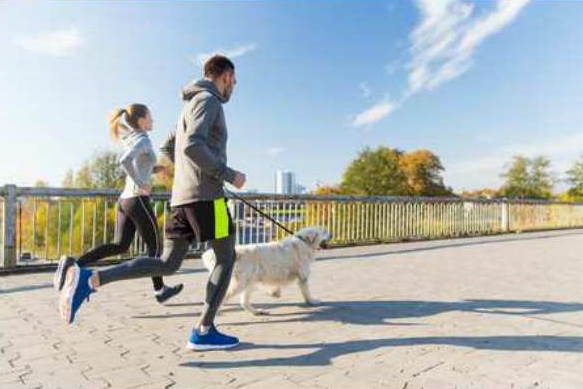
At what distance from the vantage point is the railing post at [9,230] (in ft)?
21.9

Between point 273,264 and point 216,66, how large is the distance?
1.90 metres

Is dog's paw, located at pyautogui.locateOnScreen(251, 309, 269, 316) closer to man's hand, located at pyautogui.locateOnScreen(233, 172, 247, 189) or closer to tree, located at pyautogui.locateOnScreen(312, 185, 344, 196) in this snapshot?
man's hand, located at pyautogui.locateOnScreen(233, 172, 247, 189)

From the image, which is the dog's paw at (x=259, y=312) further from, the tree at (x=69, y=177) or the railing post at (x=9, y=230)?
the tree at (x=69, y=177)

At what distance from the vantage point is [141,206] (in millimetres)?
4336

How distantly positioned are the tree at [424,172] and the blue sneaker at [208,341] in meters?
44.3

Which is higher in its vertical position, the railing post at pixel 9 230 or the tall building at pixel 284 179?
the tall building at pixel 284 179

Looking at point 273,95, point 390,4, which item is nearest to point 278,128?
point 273,95

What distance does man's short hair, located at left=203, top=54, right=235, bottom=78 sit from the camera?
3.28 metres

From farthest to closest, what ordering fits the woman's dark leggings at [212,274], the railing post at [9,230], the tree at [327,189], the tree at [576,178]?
the tree at [576,178]
the tree at [327,189]
the railing post at [9,230]
the woman's dark leggings at [212,274]

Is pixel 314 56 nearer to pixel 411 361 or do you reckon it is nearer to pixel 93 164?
pixel 93 164

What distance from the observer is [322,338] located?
3.48m

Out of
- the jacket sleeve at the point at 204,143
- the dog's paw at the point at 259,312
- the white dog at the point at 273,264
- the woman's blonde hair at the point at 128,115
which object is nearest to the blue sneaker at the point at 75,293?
the jacket sleeve at the point at 204,143

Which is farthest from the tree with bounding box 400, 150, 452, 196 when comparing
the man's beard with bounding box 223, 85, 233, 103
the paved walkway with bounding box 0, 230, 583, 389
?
the man's beard with bounding box 223, 85, 233, 103

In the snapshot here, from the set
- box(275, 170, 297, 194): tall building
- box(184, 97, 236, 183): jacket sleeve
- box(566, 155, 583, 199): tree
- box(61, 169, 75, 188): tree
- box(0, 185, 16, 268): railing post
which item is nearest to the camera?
box(184, 97, 236, 183): jacket sleeve
